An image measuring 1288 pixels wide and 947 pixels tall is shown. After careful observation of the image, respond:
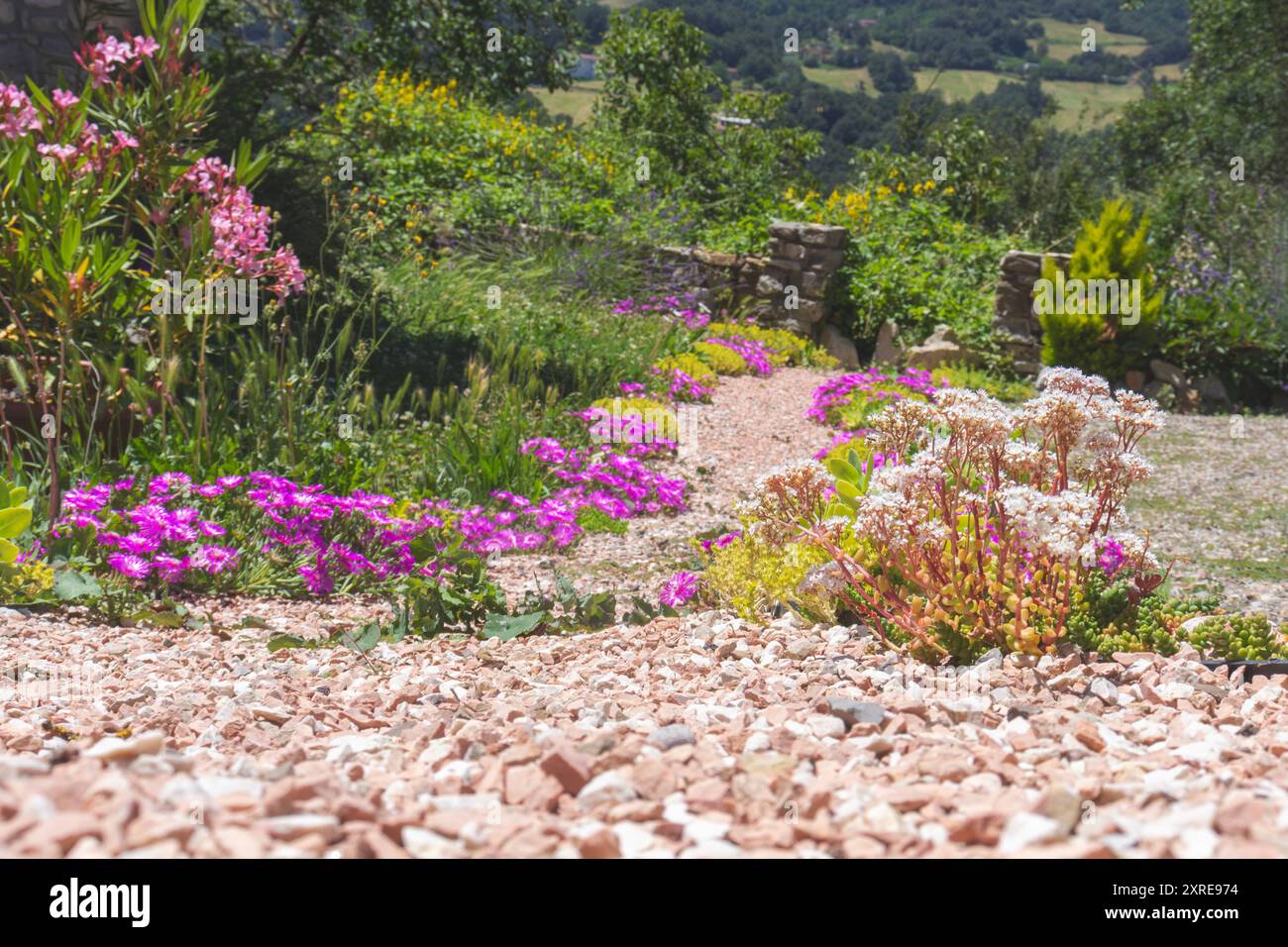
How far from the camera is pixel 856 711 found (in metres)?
2.16

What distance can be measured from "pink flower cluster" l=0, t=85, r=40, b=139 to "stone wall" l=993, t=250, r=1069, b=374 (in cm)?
850

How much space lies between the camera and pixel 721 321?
425 inches

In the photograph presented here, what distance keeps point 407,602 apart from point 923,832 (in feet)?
7.64

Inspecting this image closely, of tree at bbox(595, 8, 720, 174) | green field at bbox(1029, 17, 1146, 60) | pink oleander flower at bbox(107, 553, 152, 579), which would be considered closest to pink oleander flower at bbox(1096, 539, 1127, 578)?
pink oleander flower at bbox(107, 553, 152, 579)

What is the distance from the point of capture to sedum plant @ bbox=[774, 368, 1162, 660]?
2.74m

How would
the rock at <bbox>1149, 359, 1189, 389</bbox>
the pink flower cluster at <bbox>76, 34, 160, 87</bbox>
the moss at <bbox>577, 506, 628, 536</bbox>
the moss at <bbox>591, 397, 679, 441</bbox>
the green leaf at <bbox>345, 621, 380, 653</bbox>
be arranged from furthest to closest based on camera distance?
1. the rock at <bbox>1149, 359, 1189, 389</bbox>
2. the moss at <bbox>591, 397, 679, 441</bbox>
3. the moss at <bbox>577, 506, 628, 536</bbox>
4. the pink flower cluster at <bbox>76, 34, 160, 87</bbox>
5. the green leaf at <bbox>345, 621, 380, 653</bbox>

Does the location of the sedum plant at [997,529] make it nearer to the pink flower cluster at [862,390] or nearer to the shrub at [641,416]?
the shrub at [641,416]

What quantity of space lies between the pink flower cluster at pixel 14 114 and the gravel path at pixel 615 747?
1.88 meters

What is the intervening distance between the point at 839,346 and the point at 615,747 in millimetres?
9349

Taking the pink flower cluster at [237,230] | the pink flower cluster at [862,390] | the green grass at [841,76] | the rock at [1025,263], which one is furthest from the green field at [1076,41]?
the pink flower cluster at [237,230]

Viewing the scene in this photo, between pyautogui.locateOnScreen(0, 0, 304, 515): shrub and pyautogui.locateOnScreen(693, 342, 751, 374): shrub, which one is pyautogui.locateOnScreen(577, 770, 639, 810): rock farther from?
pyautogui.locateOnScreen(693, 342, 751, 374): shrub

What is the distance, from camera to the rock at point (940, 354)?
33.3ft

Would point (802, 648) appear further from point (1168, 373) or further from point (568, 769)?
point (1168, 373)
